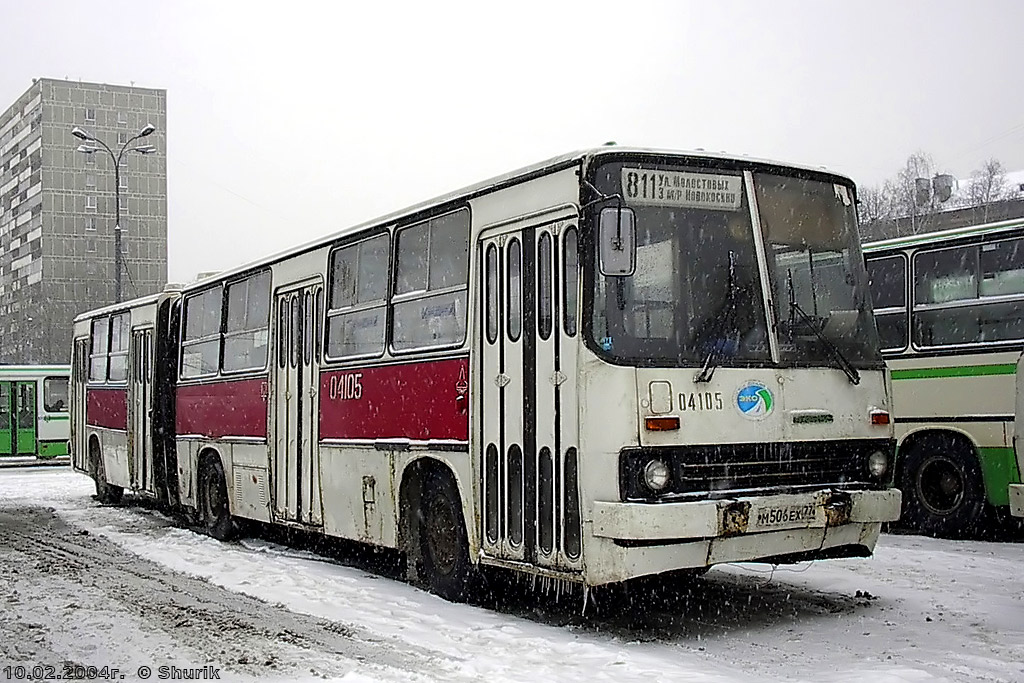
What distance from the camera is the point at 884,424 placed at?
8.69 m

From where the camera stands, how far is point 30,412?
33.5 m

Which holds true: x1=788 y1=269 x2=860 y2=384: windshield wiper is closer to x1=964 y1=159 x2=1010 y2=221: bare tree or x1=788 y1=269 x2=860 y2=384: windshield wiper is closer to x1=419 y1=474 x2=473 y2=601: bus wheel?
x1=419 y1=474 x2=473 y2=601: bus wheel

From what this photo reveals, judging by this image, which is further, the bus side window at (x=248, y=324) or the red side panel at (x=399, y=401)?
the bus side window at (x=248, y=324)

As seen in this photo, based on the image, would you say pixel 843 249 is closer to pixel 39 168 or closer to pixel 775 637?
pixel 775 637

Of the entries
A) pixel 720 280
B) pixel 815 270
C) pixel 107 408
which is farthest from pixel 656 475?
pixel 107 408

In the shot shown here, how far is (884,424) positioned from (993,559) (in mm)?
3638

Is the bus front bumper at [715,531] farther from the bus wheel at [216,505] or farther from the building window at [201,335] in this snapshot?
the building window at [201,335]

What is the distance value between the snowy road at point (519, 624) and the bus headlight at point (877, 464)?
0.99 metres

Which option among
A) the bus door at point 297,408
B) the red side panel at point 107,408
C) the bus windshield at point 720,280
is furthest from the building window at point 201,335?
the bus windshield at point 720,280

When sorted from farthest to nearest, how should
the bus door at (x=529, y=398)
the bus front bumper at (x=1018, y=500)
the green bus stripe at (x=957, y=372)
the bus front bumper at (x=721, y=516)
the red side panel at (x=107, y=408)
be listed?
the red side panel at (x=107, y=408) < the green bus stripe at (x=957, y=372) < the bus front bumper at (x=1018, y=500) < the bus door at (x=529, y=398) < the bus front bumper at (x=721, y=516)

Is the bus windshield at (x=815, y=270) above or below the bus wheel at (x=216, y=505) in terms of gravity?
above

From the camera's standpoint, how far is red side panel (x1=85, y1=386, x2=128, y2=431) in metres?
19.2

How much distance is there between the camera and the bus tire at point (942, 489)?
42.8 feet

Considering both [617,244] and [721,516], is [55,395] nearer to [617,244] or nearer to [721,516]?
[617,244]
